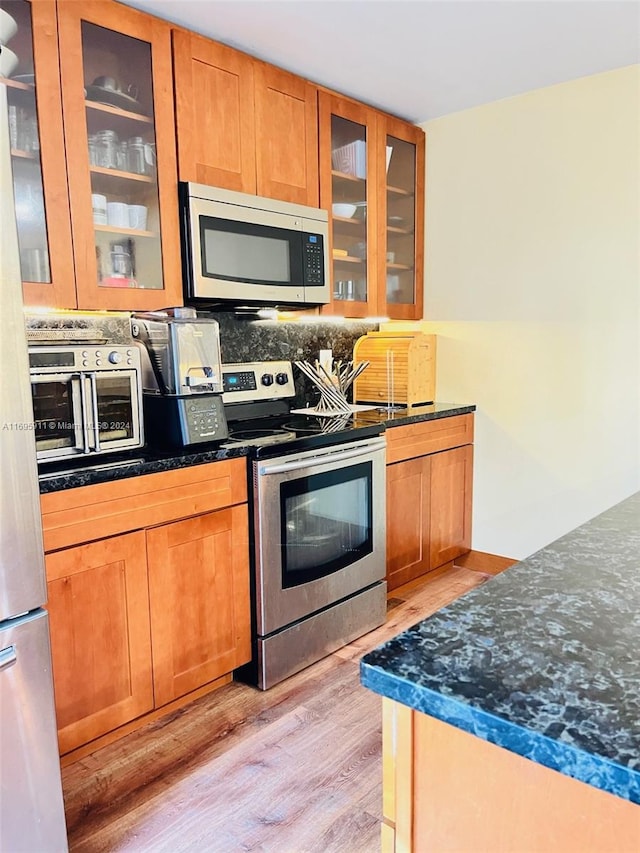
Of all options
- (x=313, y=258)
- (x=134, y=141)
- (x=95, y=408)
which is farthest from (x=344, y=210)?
(x=95, y=408)

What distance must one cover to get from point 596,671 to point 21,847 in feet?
4.36

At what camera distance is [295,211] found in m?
2.67

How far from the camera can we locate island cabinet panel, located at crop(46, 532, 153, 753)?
68.4 inches

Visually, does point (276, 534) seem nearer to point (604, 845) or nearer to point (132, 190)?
point (132, 190)

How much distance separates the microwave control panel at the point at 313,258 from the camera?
2740 millimetres

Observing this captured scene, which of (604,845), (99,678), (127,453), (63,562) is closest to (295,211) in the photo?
(127,453)

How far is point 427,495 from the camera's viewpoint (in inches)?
122

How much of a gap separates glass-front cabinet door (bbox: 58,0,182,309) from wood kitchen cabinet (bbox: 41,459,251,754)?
717 mm

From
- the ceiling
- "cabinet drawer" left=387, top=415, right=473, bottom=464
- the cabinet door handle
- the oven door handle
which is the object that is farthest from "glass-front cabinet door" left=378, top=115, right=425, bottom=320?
the cabinet door handle

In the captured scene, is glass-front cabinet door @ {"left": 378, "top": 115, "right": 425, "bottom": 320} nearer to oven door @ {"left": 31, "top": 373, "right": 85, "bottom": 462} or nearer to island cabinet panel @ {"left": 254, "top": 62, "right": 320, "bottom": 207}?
island cabinet panel @ {"left": 254, "top": 62, "right": 320, "bottom": 207}

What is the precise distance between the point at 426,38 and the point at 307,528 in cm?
196

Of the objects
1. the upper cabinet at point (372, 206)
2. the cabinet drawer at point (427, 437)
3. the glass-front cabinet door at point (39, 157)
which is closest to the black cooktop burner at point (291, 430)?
the cabinet drawer at point (427, 437)

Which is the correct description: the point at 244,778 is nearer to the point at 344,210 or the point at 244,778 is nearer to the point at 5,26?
the point at 5,26

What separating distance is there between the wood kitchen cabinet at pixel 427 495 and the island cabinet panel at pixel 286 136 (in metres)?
1.18
